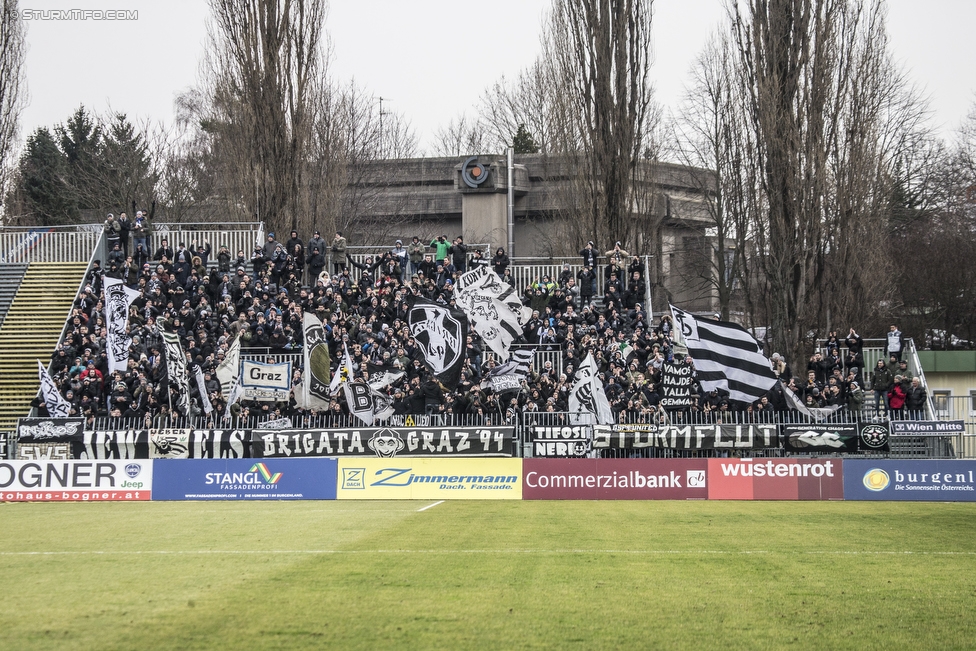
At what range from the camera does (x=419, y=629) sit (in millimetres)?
11625

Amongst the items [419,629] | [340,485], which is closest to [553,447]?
[340,485]

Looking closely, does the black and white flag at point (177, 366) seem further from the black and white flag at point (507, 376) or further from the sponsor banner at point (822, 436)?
the sponsor banner at point (822, 436)

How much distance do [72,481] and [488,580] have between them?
15.8 m

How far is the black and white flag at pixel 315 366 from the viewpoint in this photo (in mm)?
29484

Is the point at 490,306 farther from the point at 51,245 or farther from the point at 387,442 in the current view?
the point at 51,245

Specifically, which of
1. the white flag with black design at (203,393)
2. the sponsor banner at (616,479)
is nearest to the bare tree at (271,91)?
the white flag with black design at (203,393)

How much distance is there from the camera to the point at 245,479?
87.0 feet

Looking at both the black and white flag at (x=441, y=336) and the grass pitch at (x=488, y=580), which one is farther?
the black and white flag at (x=441, y=336)

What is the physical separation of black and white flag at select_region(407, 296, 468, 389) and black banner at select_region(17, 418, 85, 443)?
403 inches

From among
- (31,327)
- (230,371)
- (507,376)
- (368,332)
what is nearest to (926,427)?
(507,376)

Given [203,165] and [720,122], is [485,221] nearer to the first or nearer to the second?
[720,122]

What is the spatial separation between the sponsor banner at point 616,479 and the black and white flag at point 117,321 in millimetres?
13262

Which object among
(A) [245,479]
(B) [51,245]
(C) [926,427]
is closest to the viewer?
(A) [245,479]

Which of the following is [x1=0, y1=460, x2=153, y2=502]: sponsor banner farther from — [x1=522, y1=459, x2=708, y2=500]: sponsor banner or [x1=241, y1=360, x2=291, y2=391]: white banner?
[x1=522, y1=459, x2=708, y2=500]: sponsor banner
